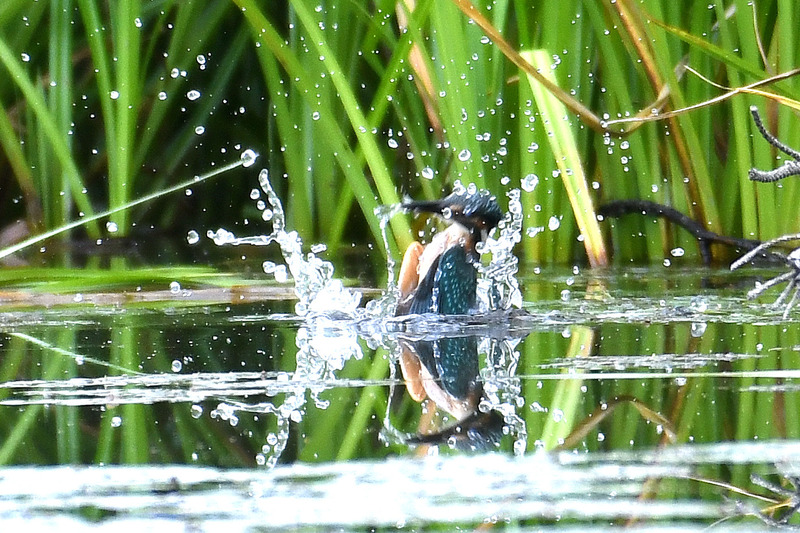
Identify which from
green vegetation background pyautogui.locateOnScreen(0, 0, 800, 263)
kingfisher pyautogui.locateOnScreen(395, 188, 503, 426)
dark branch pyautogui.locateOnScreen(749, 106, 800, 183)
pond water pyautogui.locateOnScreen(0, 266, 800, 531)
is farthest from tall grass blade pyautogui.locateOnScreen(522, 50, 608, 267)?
dark branch pyautogui.locateOnScreen(749, 106, 800, 183)

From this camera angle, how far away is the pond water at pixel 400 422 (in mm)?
1218

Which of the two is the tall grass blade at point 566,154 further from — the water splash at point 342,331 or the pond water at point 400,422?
the pond water at point 400,422

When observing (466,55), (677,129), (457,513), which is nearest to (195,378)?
(457,513)

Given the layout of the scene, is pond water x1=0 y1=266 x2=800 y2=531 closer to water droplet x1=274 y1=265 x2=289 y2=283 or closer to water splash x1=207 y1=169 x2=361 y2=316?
water splash x1=207 y1=169 x2=361 y2=316

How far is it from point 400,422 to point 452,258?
0.98 m

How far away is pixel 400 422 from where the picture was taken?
166 cm

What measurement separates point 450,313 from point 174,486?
4.60 ft

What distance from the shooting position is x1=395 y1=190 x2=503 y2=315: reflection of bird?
2.62 m

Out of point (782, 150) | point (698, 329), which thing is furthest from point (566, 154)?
Answer: point (782, 150)

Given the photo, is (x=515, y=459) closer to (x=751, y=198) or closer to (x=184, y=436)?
(x=184, y=436)

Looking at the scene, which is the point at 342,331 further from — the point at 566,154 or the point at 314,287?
the point at 566,154

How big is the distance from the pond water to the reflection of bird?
48 mm

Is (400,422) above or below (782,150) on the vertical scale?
below

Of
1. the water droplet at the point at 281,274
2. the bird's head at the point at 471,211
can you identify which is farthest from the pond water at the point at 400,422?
the water droplet at the point at 281,274
